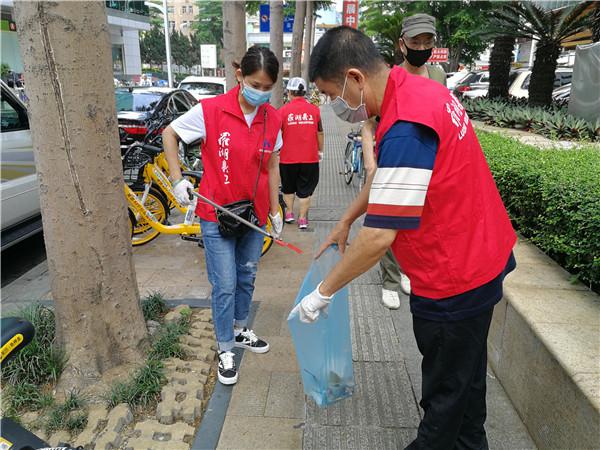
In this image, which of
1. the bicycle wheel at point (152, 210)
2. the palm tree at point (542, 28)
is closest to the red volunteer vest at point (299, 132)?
the bicycle wheel at point (152, 210)

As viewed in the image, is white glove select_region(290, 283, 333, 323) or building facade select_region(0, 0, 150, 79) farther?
building facade select_region(0, 0, 150, 79)

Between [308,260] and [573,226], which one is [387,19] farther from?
[573,226]

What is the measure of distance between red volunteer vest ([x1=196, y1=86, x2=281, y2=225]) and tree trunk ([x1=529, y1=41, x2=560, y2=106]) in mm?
Result: 8925

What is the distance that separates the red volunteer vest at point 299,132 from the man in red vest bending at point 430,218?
3.87 m

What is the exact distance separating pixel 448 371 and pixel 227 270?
4.73ft

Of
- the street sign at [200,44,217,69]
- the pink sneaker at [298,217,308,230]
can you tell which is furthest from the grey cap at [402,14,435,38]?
the street sign at [200,44,217,69]

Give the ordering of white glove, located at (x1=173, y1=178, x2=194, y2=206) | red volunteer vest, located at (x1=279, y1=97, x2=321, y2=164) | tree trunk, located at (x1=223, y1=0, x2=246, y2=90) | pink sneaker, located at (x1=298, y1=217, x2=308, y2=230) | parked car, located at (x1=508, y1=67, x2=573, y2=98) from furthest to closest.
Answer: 1. parked car, located at (x1=508, y1=67, x2=573, y2=98)
2. tree trunk, located at (x1=223, y1=0, x2=246, y2=90)
3. pink sneaker, located at (x1=298, y1=217, x2=308, y2=230)
4. red volunteer vest, located at (x1=279, y1=97, x2=321, y2=164)
5. white glove, located at (x1=173, y1=178, x2=194, y2=206)

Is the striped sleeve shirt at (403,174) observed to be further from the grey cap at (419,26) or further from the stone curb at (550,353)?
the grey cap at (419,26)

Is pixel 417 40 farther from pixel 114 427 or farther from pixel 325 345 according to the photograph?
pixel 114 427

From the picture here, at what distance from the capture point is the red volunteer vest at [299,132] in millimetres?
5828

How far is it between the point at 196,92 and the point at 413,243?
605 inches

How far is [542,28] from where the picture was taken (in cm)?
973

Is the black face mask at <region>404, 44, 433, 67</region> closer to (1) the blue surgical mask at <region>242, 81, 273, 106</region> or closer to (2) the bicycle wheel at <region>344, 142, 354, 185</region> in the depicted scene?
(1) the blue surgical mask at <region>242, 81, 273, 106</region>

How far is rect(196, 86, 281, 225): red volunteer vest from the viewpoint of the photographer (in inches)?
110
